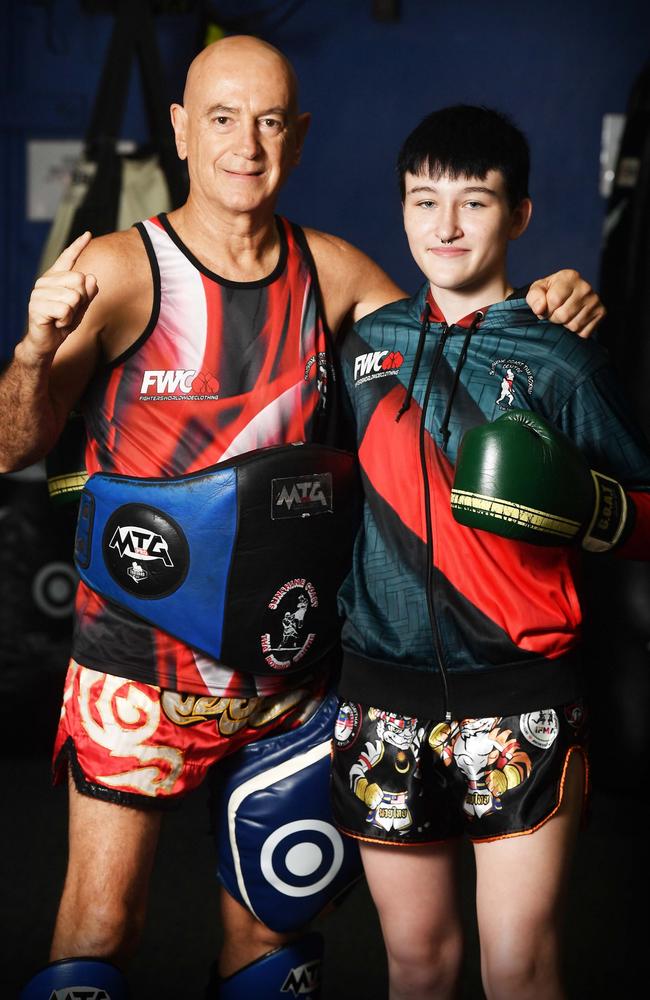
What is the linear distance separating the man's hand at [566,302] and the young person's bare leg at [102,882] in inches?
32.7

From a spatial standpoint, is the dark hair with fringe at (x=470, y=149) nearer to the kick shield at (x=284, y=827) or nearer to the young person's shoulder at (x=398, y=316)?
the young person's shoulder at (x=398, y=316)

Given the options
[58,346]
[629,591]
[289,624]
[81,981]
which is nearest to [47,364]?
[58,346]

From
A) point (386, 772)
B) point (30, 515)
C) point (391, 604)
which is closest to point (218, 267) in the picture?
point (391, 604)

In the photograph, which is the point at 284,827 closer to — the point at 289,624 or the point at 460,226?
the point at 289,624

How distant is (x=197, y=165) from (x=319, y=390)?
34 cm

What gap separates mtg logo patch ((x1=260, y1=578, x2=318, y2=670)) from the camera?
1.53 metres

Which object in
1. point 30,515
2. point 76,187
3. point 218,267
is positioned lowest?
point 30,515

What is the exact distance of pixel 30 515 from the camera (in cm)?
298

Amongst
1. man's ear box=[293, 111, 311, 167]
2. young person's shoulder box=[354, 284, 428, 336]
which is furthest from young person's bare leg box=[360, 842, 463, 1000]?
man's ear box=[293, 111, 311, 167]

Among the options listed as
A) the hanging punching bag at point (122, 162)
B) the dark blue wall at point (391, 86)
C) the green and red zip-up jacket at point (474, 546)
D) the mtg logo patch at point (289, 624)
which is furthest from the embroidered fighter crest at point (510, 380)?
the dark blue wall at point (391, 86)

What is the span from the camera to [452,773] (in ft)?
4.68

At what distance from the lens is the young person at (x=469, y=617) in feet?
4.53

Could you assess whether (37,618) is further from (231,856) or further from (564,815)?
(564,815)

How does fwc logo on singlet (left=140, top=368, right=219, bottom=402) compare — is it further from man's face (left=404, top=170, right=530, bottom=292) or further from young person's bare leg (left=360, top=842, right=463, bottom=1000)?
young person's bare leg (left=360, top=842, right=463, bottom=1000)
